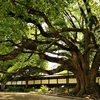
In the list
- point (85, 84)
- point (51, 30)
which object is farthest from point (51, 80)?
point (51, 30)

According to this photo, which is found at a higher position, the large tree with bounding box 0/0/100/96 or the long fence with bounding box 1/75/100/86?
the large tree with bounding box 0/0/100/96

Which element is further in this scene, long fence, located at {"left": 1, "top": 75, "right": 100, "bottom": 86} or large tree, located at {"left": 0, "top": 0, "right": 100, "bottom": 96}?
long fence, located at {"left": 1, "top": 75, "right": 100, "bottom": 86}

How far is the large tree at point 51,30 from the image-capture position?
13188 millimetres

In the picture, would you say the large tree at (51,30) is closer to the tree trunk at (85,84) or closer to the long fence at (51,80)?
the tree trunk at (85,84)

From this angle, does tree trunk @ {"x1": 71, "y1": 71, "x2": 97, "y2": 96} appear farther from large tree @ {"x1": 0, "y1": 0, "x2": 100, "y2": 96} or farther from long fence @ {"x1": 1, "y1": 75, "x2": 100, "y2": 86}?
long fence @ {"x1": 1, "y1": 75, "x2": 100, "y2": 86}

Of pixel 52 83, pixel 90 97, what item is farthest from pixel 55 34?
pixel 52 83

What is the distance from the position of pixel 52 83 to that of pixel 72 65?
17206 mm

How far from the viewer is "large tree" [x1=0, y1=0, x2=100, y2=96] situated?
519 inches

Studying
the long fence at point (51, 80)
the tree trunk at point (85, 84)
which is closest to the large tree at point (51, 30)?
the tree trunk at point (85, 84)

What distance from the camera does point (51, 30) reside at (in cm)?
1802

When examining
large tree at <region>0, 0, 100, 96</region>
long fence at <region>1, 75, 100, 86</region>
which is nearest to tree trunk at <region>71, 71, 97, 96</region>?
large tree at <region>0, 0, 100, 96</region>

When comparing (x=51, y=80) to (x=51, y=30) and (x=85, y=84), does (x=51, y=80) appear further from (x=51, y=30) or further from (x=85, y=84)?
(x=51, y=30)

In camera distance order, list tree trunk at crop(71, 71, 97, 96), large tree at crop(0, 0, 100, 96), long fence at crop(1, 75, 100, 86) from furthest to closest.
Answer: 1. long fence at crop(1, 75, 100, 86)
2. tree trunk at crop(71, 71, 97, 96)
3. large tree at crop(0, 0, 100, 96)

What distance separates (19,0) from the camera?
13.3m
